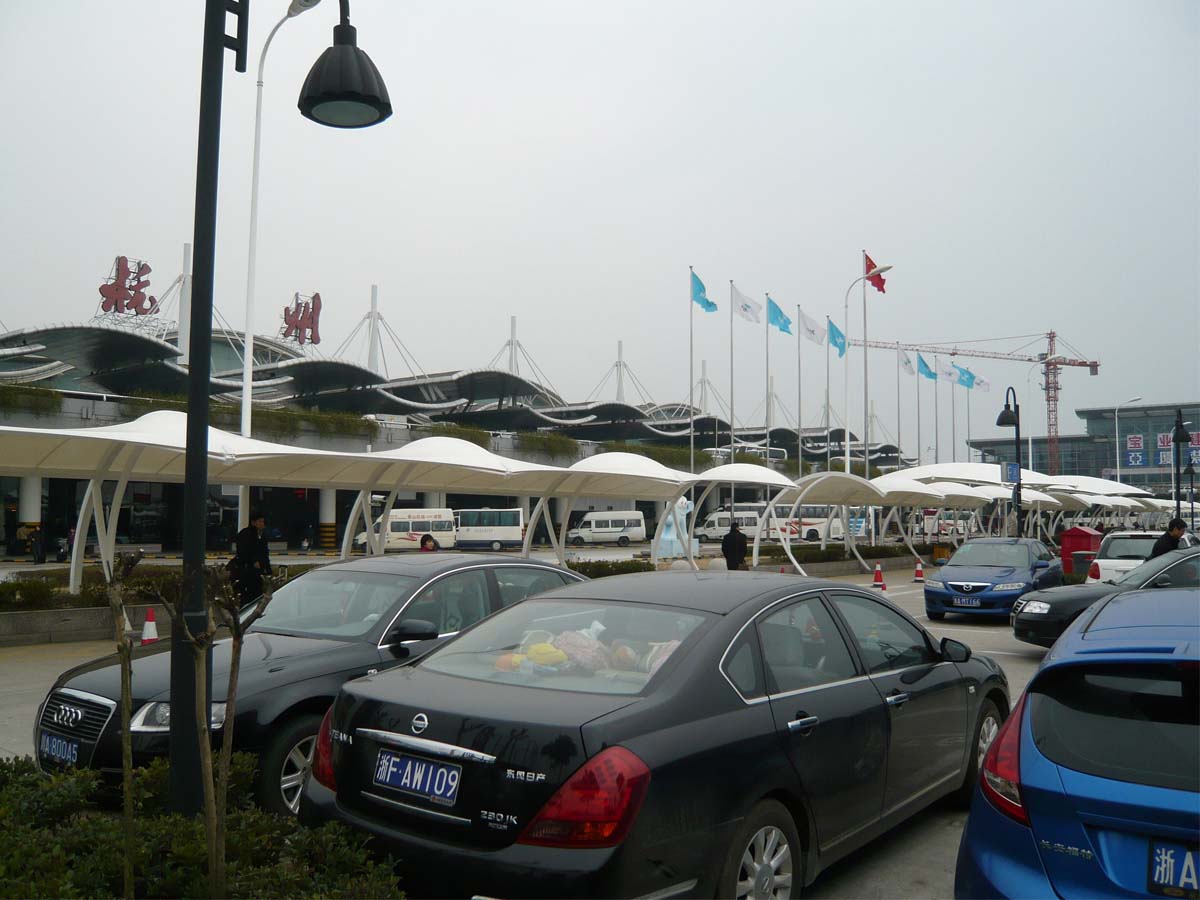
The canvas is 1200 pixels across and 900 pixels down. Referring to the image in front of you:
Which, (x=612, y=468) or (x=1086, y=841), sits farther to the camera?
(x=612, y=468)

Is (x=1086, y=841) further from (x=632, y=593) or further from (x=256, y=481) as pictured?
(x=256, y=481)

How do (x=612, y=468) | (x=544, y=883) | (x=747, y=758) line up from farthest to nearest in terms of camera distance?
(x=612, y=468)
(x=747, y=758)
(x=544, y=883)

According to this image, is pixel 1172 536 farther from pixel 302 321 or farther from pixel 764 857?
pixel 302 321

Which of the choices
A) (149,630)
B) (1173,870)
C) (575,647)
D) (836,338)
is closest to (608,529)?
(836,338)

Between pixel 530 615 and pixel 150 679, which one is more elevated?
pixel 530 615

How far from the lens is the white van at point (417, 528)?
46.7 metres

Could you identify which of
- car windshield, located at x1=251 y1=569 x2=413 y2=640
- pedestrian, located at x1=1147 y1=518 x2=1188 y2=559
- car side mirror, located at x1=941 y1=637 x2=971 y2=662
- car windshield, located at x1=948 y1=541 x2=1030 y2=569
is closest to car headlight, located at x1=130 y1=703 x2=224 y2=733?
car windshield, located at x1=251 y1=569 x2=413 y2=640

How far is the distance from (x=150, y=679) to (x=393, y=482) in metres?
17.2

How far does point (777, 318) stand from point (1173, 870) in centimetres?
4036

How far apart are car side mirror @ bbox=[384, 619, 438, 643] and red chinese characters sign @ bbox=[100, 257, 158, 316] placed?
54290mm

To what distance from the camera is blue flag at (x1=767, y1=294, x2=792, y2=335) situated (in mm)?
41875

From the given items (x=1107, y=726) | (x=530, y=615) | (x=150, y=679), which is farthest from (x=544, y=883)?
(x=150, y=679)

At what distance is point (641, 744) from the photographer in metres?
3.33

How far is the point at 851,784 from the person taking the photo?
425 centimetres
